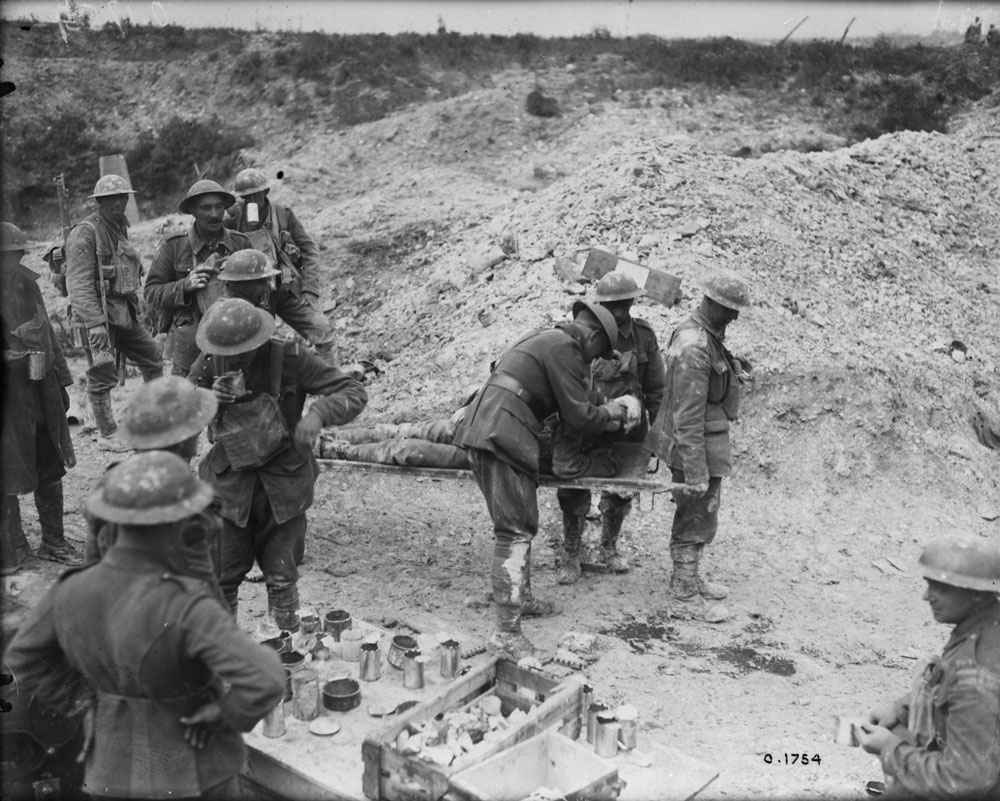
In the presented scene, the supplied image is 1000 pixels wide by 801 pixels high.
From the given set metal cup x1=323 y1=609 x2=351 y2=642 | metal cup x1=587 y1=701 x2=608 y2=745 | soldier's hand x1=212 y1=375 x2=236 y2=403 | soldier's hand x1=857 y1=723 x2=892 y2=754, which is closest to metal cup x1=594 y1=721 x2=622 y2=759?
metal cup x1=587 y1=701 x2=608 y2=745

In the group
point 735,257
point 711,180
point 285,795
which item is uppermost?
point 711,180

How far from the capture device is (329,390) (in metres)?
5.20

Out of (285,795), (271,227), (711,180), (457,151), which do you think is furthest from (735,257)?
(457,151)

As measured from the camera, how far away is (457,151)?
2209cm

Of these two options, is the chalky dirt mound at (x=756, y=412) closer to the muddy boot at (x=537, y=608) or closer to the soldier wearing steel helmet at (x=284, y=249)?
the muddy boot at (x=537, y=608)

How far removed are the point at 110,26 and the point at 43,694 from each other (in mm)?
33788

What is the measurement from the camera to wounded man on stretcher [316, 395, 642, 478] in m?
6.29

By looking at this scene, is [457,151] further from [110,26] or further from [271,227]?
[110,26]

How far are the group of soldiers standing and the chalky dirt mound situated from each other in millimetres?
655

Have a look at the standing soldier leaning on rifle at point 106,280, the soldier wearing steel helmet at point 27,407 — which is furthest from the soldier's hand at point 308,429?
the standing soldier leaning on rifle at point 106,280

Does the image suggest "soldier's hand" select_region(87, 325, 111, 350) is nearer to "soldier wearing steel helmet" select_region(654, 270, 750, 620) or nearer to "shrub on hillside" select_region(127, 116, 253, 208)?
"soldier wearing steel helmet" select_region(654, 270, 750, 620)

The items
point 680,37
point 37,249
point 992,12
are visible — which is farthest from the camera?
point 680,37

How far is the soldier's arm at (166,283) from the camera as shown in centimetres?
728

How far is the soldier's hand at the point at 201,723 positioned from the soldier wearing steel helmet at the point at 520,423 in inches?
109
